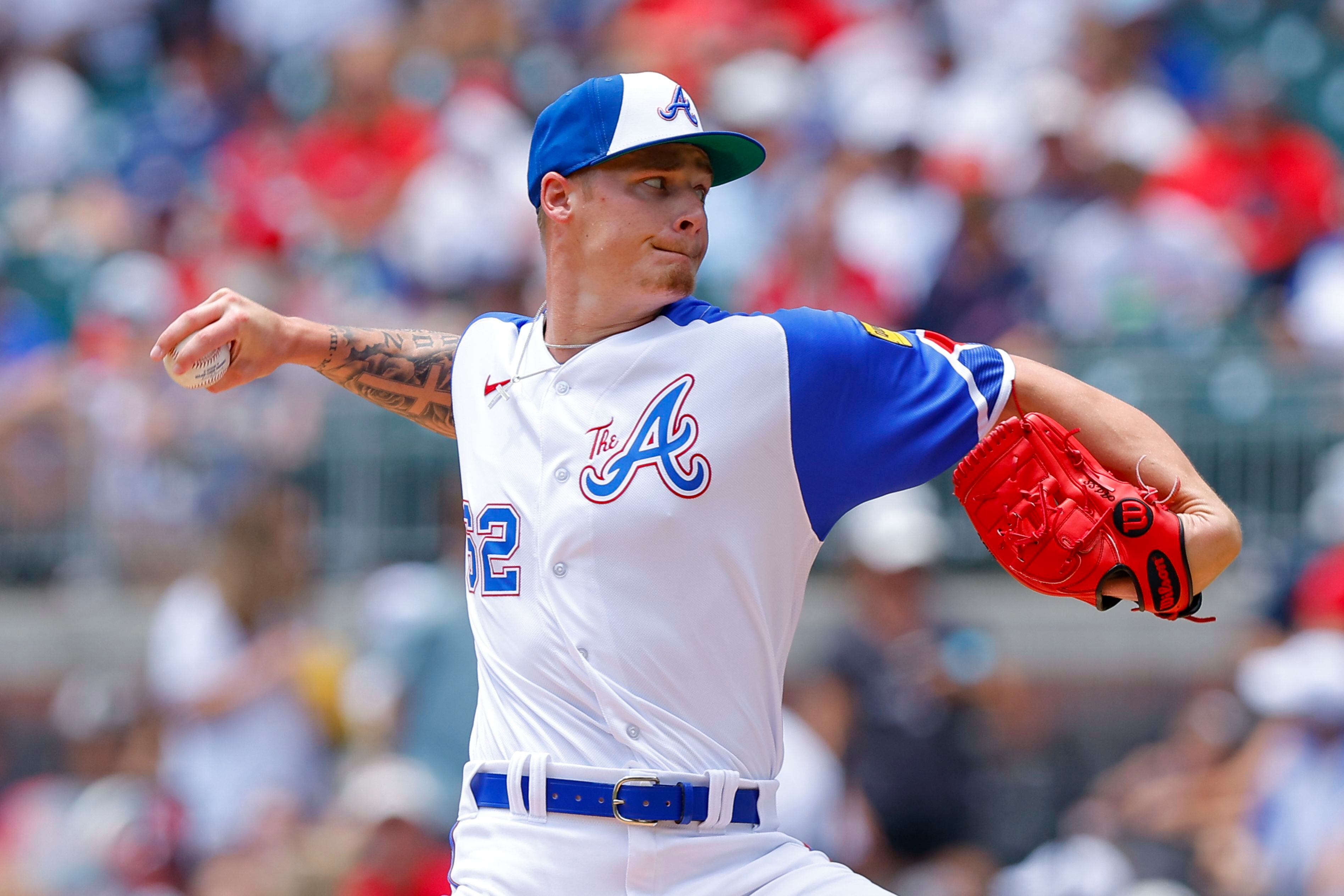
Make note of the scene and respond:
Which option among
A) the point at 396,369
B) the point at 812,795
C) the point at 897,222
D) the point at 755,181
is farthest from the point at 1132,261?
the point at 396,369

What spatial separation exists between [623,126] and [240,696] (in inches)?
187

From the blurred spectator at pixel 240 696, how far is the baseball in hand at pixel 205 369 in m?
3.97

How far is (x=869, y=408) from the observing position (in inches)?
128

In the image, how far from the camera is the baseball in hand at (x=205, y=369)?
347 cm

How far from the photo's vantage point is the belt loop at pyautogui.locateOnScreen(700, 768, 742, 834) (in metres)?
3.15

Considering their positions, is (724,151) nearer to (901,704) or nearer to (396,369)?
(396,369)

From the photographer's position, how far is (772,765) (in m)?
3.35

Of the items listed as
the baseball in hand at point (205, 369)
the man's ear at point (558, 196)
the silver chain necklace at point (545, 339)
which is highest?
the man's ear at point (558, 196)

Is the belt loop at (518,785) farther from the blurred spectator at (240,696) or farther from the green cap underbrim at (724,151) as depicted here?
the blurred spectator at (240,696)

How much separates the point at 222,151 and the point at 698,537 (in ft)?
29.9

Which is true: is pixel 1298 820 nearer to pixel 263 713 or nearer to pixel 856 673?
pixel 856 673

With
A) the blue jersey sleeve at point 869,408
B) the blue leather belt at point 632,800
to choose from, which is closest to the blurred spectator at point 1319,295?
the blue jersey sleeve at point 869,408

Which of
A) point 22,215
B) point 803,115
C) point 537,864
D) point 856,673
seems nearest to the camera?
point 537,864

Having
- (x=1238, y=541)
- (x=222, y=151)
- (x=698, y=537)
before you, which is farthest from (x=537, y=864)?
(x=222, y=151)
